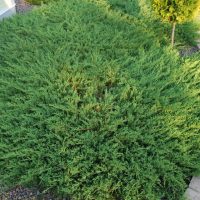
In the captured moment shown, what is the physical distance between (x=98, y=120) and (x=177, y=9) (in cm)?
212

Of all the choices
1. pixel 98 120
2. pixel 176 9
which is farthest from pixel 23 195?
pixel 176 9

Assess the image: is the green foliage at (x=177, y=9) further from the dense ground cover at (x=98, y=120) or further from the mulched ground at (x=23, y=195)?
the mulched ground at (x=23, y=195)

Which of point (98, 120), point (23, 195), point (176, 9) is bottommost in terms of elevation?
Result: point (23, 195)

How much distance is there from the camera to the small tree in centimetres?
497

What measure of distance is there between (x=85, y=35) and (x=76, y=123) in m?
1.70

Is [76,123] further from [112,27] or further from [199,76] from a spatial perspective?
[112,27]

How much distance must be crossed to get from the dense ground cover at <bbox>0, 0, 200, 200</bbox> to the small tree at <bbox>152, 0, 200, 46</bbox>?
613 mm

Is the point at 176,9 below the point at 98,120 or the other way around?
the other way around

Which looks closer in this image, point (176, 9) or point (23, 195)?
point (23, 195)

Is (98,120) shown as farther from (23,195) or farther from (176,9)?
(176,9)

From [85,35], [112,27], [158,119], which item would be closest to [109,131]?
[158,119]

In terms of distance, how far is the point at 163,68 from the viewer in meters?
4.47

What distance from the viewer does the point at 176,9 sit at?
16.5 feet

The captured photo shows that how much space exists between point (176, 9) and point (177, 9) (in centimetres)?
1
